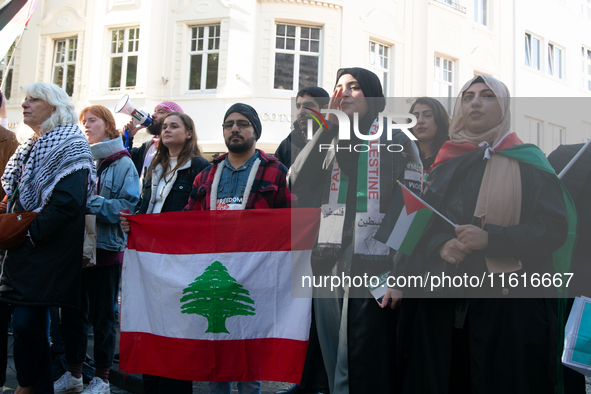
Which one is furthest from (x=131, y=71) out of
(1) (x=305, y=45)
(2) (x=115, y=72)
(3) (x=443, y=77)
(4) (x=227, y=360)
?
(4) (x=227, y=360)

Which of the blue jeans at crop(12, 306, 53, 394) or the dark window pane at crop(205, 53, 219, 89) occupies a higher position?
the dark window pane at crop(205, 53, 219, 89)

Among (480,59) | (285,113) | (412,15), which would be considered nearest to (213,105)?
(285,113)

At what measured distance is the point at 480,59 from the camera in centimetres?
1753

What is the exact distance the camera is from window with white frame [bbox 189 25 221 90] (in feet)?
47.3

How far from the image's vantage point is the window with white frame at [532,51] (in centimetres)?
1839

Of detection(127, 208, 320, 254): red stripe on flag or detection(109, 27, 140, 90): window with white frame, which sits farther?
detection(109, 27, 140, 90): window with white frame

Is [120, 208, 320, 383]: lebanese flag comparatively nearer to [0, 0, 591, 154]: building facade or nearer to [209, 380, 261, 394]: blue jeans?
[209, 380, 261, 394]: blue jeans

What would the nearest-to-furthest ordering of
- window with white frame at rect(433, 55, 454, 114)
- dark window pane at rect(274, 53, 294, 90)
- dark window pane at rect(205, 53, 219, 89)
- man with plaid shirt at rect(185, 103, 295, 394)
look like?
man with plaid shirt at rect(185, 103, 295, 394)
dark window pane at rect(274, 53, 294, 90)
dark window pane at rect(205, 53, 219, 89)
window with white frame at rect(433, 55, 454, 114)

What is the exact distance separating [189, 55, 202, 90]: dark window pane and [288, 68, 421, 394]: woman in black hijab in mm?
12255

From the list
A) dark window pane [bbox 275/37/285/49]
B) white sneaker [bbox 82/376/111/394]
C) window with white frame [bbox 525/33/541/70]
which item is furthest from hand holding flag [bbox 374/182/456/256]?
window with white frame [bbox 525/33/541/70]

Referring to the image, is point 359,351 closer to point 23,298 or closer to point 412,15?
point 23,298

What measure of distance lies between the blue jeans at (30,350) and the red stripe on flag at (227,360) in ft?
1.71

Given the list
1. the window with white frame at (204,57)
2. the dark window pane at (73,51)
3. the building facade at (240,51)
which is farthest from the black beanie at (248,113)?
the dark window pane at (73,51)

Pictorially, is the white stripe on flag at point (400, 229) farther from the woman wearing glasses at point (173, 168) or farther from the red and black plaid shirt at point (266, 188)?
the woman wearing glasses at point (173, 168)
